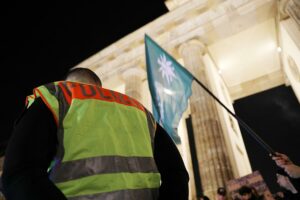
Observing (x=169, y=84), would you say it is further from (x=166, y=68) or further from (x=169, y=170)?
(x=169, y=170)

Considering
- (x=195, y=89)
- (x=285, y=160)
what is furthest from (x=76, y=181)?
(x=195, y=89)

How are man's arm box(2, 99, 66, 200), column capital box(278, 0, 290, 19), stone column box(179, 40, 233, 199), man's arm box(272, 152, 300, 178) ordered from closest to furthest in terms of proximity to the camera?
man's arm box(2, 99, 66, 200) → man's arm box(272, 152, 300, 178) → stone column box(179, 40, 233, 199) → column capital box(278, 0, 290, 19)

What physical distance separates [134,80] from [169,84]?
367 inches

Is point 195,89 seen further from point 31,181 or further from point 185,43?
point 31,181

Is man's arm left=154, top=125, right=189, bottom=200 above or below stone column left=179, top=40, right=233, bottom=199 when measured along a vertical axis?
below

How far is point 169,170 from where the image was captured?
1754 millimetres

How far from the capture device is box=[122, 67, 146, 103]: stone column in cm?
1530

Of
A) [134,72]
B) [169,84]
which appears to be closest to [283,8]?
[169,84]

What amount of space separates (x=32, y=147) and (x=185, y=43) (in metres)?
14.1

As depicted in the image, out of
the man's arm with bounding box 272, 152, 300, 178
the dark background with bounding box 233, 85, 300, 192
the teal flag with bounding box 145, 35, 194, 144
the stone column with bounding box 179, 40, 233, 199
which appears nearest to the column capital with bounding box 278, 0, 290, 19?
the stone column with bounding box 179, 40, 233, 199

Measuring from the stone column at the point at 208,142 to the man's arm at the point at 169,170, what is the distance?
24.3ft

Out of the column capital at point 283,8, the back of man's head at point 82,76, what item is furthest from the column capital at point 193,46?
the back of man's head at point 82,76

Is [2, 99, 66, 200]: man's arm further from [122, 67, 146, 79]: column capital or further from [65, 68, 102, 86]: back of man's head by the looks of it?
[122, 67, 146, 79]: column capital

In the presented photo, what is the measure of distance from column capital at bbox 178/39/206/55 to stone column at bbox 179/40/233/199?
1.78 metres
